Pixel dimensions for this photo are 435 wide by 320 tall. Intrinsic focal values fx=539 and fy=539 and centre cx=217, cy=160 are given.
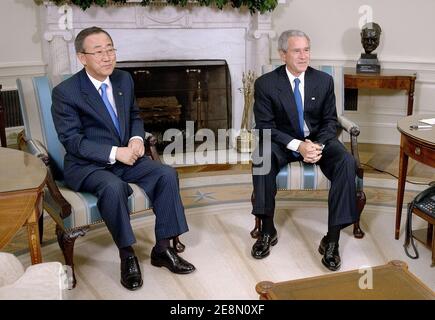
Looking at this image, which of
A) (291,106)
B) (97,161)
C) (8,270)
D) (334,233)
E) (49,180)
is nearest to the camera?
(8,270)

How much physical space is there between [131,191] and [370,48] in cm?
283

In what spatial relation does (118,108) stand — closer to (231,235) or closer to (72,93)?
(72,93)

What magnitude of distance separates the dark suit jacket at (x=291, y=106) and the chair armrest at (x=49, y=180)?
1180mm

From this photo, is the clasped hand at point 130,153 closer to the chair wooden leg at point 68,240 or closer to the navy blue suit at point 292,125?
the chair wooden leg at point 68,240

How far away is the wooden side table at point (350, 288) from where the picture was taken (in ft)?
6.02

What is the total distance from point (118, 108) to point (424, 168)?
260 centimetres

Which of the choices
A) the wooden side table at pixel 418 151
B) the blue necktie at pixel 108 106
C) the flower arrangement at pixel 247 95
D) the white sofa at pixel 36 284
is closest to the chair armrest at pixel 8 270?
the white sofa at pixel 36 284

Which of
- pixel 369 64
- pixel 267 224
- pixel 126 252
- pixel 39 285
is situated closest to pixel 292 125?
pixel 267 224

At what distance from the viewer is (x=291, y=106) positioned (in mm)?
2994

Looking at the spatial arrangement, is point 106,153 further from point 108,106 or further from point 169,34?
point 169,34

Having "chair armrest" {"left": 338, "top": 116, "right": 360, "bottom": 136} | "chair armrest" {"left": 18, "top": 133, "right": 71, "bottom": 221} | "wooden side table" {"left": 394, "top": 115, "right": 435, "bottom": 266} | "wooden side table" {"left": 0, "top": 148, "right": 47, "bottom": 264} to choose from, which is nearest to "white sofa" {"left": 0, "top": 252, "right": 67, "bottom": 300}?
"wooden side table" {"left": 0, "top": 148, "right": 47, "bottom": 264}

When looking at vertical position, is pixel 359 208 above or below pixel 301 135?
below

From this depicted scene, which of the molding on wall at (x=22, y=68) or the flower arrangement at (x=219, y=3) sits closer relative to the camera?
the flower arrangement at (x=219, y=3)

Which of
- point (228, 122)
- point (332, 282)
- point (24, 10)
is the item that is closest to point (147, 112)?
point (228, 122)
